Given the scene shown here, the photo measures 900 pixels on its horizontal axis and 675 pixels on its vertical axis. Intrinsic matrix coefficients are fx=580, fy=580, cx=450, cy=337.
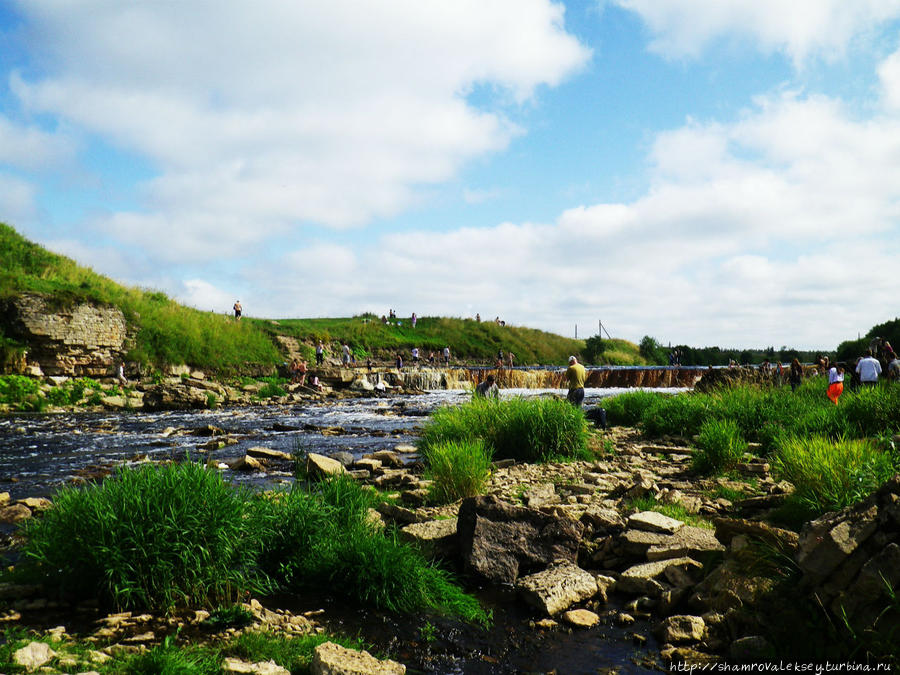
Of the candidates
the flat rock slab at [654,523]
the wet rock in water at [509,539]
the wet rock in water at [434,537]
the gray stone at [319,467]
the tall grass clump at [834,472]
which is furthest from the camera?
the gray stone at [319,467]

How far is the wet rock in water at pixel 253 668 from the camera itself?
13.0ft

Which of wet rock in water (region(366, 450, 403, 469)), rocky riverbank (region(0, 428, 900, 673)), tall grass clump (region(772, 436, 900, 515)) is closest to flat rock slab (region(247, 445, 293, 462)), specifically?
wet rock in water (region(366, 450, 403, 469))

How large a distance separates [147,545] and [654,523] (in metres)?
5.37

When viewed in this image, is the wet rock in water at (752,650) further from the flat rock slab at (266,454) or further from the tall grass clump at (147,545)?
the flat rock slab at (266,454)

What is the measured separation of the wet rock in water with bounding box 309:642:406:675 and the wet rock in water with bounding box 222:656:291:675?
23 cm

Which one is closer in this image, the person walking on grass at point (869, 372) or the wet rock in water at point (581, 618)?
the wet rock in water at point (581, 618)

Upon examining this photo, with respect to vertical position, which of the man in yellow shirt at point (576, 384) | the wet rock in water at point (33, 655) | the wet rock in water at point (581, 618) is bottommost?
the wet rock in water at point (581, 618)

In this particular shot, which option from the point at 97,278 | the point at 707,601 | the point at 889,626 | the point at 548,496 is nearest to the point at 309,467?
the point at 548,496

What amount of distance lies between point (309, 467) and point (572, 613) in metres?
5.89

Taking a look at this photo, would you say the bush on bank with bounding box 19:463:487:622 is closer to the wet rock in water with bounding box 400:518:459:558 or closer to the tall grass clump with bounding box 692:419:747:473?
the wet rock in water with bounding box 400:518:459:558

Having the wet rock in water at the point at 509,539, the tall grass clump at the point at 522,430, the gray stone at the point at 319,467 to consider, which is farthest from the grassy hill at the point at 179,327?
the wet rock in water at the point at 509,539

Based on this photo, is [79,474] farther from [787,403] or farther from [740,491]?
[787,403]

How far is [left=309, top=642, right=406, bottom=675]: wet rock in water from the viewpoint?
13.0 feet

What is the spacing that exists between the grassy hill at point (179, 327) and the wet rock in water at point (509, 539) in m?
31.3
